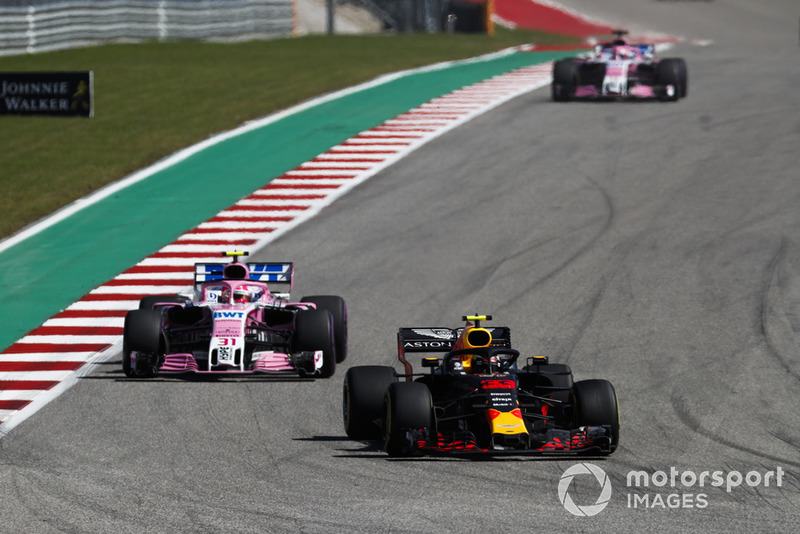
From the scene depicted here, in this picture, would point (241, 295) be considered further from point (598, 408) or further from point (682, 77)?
point (682, 77)

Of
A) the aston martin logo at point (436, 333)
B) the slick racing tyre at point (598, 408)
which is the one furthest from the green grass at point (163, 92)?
the slick racing tyre at point (598, 408)

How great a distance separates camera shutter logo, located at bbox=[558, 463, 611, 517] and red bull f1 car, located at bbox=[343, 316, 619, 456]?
1.00ft

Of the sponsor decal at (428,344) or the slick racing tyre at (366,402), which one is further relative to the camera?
the sponsor decal at (428,344)

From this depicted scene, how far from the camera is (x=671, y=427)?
44.0ft

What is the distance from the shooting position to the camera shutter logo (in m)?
10.4

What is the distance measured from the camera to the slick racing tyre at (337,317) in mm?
16609

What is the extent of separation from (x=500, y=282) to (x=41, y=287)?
7019 mm

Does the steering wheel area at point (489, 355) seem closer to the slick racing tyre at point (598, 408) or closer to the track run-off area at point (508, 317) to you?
the slick racing tyre at point (598, 408)

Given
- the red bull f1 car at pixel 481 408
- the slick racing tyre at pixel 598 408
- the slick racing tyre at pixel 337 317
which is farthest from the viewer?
the slick racing tyre at pixel 337 317

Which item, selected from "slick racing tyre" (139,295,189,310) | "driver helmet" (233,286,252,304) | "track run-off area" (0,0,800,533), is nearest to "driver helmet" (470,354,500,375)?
"track run-off area" (0,0,800,533)

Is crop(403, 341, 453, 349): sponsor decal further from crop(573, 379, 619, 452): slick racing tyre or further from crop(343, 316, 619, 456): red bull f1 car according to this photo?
crop(573, 379, 619, 452): slick racing tyre

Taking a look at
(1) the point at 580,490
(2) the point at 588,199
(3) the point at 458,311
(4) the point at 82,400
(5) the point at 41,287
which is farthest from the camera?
(2) the point at 588,199

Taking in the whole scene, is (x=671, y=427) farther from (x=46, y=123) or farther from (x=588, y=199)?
(x=46, y=123)

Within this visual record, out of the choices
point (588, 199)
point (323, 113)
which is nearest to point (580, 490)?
point (588, 199)
